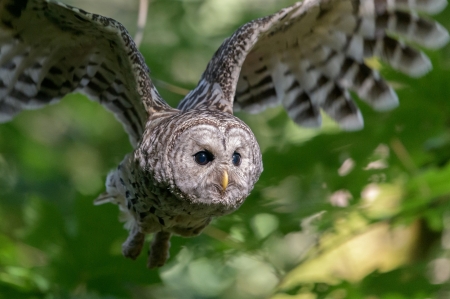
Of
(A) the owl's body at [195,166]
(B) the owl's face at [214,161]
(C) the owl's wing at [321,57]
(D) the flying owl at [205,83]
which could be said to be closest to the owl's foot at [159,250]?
(D) the flying owl at [205,83]

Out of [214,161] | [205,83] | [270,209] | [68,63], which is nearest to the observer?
[214,161]

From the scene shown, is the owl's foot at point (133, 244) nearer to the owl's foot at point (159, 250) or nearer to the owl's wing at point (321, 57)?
the owl's foot at point (159, 250)

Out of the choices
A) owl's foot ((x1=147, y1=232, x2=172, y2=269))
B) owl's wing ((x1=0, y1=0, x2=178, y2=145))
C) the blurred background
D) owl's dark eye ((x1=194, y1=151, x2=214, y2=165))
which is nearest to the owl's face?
owl's dark eye ((x1=194, y1=151, x2=214, y2=165))

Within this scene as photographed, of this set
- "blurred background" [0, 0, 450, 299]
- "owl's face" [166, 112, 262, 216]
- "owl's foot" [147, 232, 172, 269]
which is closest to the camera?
"owl's face" [166, 112, 262, 216]

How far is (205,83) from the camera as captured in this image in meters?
3.22

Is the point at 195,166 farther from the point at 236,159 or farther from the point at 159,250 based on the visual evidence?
the point at 159,250

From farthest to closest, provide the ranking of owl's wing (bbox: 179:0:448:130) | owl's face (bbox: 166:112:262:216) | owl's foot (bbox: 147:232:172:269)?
owl's foot (bbox: 147:232:172:269) < owl's wing (bbox: 179:0:448:130) < owl's face (bbox: 166:112:262:216)

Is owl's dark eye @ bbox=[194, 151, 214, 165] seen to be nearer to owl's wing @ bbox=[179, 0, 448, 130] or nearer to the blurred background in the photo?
owl's wing @ bbox=[179, 0, 448, 130]

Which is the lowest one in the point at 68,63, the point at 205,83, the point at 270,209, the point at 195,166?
the point at 195,166

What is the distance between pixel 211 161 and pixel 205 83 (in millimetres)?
771

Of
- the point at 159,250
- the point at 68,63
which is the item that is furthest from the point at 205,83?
the point at 159,250

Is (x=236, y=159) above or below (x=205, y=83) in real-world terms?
below

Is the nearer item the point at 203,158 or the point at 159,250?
the point at 203,158

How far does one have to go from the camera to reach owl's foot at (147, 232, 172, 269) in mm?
3230
